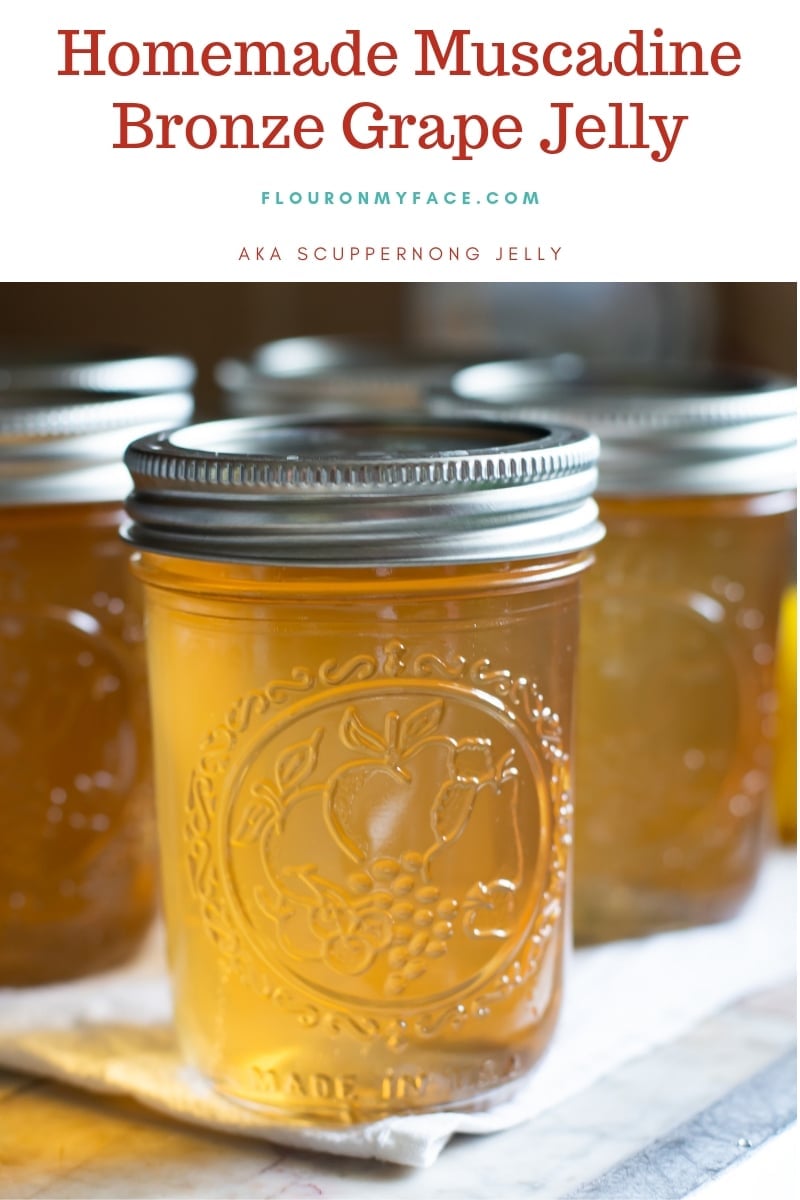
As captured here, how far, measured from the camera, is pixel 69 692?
0.72 metres

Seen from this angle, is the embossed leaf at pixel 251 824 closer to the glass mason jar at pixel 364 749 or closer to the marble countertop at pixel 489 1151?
the glass mason jar at pixel 364 749

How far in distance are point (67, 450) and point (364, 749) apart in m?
0.21

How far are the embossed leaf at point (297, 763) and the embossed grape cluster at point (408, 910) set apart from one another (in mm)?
41

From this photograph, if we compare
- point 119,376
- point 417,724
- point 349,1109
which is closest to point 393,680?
point 417,724

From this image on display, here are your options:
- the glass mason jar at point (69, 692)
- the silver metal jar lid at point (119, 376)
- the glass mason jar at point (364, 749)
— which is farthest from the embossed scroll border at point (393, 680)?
the silver metal jar lid at point (119, 376)

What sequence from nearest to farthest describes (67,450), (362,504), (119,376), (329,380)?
(362,504) → (67,450) → (119,376) → (329,380)

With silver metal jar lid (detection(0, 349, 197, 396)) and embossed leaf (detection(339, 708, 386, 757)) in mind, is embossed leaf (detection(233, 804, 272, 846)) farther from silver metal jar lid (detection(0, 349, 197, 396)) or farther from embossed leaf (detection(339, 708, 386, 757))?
silver metal jar lid (detection(0, 349, 197, 396))

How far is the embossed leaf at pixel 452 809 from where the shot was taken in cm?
59

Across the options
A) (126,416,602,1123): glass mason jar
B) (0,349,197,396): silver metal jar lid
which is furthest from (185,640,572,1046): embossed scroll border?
(0,349,197,396): silver metal jar lid

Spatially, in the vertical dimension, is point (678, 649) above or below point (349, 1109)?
Result: above

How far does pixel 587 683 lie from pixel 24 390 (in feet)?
1.06

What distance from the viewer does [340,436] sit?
0.68 m
